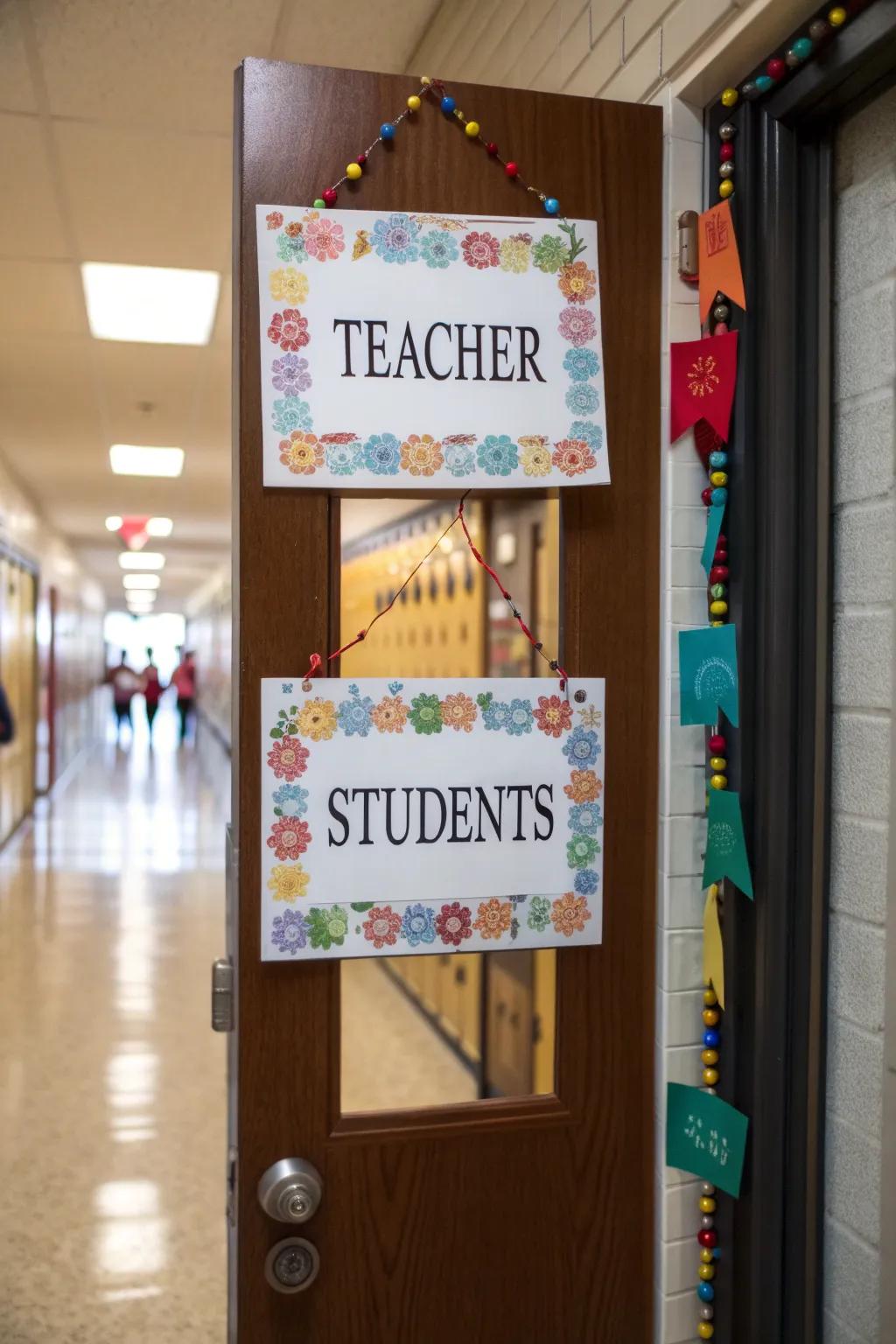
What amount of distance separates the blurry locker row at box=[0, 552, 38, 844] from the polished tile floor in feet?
5.12

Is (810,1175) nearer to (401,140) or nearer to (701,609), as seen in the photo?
(701,609)

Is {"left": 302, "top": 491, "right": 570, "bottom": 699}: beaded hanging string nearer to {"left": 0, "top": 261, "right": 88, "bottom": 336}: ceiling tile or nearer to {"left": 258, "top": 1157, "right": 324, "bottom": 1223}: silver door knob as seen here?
{"left": 258, "top": 1157, "right": 324, "bottom": 1223}: silver door knob

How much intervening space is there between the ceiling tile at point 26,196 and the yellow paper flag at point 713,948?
2.49 metres

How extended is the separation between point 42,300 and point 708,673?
367 centimetres

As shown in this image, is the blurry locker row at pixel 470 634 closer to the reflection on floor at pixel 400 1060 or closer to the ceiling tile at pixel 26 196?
the reflection on floor at pixel 400 1060

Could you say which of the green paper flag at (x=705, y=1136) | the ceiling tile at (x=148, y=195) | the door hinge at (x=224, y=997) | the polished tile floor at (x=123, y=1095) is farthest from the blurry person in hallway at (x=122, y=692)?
the green paper flag at (x=705, y=1136)

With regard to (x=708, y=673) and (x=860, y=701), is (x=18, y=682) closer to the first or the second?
(x=708, y=673)

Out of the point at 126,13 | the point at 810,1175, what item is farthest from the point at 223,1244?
the point at 126,13

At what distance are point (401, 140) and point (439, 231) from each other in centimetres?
11

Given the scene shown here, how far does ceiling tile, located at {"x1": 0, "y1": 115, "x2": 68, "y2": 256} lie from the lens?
2.66 metres

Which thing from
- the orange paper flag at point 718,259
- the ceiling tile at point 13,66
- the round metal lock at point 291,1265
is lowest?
the round metal lock at point 291,1265

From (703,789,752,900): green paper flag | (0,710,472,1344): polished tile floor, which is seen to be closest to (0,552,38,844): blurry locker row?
(0,710,472,1344): polished tile floor

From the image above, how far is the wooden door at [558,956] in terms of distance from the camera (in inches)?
48.4

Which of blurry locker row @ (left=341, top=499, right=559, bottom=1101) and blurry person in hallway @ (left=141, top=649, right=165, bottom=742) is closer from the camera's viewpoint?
blurry locker row @ (left=341, top=499, right=559, bottom=1101)
